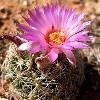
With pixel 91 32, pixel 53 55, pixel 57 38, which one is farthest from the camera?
pixel 91 32

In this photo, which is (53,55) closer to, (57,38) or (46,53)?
(46,53)

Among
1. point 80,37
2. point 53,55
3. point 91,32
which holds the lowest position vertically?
point 53,55

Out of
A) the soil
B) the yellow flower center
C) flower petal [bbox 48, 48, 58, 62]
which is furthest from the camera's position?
the soil

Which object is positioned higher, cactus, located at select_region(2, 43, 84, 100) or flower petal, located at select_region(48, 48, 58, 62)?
flower petal, located at select_region(48, 48, 58, 62)

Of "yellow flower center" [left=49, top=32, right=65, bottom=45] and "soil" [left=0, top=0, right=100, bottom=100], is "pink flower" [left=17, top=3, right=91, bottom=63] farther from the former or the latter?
"soil" [left=0, top=0, right=100, bottom=100]

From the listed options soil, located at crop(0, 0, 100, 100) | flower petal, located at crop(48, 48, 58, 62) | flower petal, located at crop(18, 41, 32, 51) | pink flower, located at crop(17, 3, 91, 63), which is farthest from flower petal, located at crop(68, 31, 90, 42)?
soil, located at crop(0, 0, 100, 100)

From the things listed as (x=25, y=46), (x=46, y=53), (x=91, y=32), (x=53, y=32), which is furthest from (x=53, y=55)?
(x=91, y=32)
